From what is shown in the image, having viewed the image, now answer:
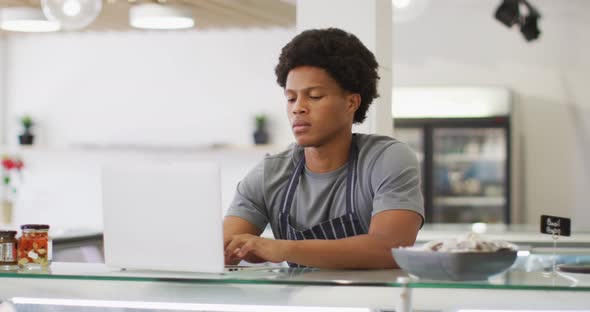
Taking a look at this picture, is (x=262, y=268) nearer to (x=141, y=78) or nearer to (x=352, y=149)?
(x=352, y=149)

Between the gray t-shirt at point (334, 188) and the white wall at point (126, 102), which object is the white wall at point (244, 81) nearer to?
the white wall at point (126, 102)

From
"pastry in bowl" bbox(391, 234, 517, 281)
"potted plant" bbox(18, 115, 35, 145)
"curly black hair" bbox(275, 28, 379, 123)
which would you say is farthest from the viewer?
"potted plant" bbox(18, 115, 35, 145)

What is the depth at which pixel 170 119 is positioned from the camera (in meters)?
9.54

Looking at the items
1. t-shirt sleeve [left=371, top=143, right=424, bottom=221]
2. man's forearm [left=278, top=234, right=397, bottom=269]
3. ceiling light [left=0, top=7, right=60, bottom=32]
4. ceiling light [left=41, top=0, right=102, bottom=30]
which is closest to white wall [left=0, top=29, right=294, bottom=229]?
ceiling light [left=0, top=7, right=60, bottom=32]

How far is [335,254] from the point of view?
7.13 ft

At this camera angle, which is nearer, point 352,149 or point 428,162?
point 352,149

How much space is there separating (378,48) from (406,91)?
173 inches

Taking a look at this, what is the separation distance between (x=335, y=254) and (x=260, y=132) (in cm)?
698

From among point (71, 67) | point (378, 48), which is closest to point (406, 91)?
point (71, 67)

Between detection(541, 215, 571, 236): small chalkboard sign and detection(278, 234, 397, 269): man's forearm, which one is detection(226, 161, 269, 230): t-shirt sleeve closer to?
detection(278, 234, 397, 269): man's forearm

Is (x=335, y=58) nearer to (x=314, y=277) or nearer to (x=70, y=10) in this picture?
(x=314, y=277)

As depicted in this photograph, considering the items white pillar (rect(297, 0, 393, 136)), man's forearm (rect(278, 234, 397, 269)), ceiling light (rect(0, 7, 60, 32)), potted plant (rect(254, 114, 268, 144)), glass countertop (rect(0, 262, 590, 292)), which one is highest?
ceiling light (rect(0, 7, 60, 32))

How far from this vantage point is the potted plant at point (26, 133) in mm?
9680

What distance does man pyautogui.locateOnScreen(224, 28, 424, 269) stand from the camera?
93.7 inches
